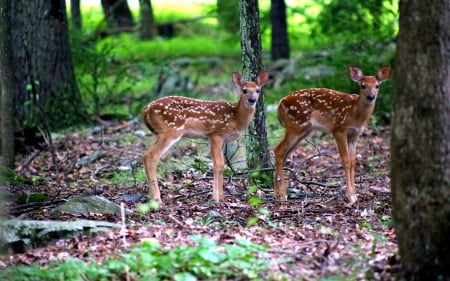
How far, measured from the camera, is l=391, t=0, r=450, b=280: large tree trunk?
21.3ft

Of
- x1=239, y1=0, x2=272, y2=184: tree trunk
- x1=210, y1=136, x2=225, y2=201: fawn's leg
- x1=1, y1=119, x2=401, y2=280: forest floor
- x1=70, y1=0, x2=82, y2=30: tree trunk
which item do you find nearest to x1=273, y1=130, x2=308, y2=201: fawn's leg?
x1=1, y1=119, x2=401, y2=280: forest floor

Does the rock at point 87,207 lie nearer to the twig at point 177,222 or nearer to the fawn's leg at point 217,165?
the twig at point 177,222

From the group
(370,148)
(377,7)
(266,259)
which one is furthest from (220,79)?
(266,259)

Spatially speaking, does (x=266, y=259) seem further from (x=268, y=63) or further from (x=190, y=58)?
(x=190, y=58)

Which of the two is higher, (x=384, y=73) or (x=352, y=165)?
(x=384, y=73)

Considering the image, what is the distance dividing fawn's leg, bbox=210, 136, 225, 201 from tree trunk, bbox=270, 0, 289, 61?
10169 mm

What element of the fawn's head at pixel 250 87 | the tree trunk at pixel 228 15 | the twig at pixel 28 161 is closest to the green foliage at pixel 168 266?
the fawn's head at pixel 250 87

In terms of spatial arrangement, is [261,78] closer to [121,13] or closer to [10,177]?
[10,177]

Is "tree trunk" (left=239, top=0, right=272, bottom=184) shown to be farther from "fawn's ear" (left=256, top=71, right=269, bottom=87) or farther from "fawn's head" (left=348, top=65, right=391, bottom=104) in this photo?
"fawn's head" (left=348, top=65, right=391, bottom=104)

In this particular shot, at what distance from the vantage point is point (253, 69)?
33.0 ft

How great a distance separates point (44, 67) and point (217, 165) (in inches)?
251

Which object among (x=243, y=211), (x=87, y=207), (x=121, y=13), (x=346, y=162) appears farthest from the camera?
(x=121, y=13)

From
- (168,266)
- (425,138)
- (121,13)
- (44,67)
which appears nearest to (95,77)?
(44,67)

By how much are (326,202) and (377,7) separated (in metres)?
8.09
